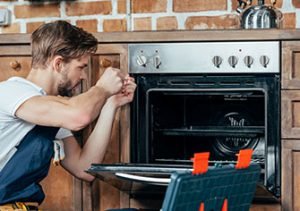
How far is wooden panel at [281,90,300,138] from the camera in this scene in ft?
8.60

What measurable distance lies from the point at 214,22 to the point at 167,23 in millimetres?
206

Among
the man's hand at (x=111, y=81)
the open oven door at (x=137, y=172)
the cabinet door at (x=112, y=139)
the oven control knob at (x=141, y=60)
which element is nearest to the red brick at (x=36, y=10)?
the cabinet door at (x=112, y=139)

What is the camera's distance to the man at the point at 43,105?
244 centimetres

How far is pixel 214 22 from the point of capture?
3236 mm

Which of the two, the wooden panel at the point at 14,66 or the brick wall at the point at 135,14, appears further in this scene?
the brick wall at the point at 135,14

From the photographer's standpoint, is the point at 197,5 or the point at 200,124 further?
the point at 197,5

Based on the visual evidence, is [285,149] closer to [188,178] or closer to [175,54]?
[175,54]

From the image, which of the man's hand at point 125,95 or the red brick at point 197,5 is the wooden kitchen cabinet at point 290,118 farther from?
the red brick at point 197,5

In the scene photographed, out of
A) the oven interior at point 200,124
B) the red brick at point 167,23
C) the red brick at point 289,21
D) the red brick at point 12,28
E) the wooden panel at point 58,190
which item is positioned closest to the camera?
the oven interior at point 200,124

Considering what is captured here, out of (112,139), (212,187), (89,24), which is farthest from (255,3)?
(212,187)

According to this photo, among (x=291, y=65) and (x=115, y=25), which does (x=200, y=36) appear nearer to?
(x=291, y=65)

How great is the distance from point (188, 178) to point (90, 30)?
1722 mm

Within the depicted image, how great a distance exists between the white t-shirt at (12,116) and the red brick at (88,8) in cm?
96

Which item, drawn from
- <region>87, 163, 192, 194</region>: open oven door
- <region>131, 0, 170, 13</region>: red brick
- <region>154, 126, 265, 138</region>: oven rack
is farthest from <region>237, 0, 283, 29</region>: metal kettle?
<region>87, 163, 192, 194</region>: open oven door
